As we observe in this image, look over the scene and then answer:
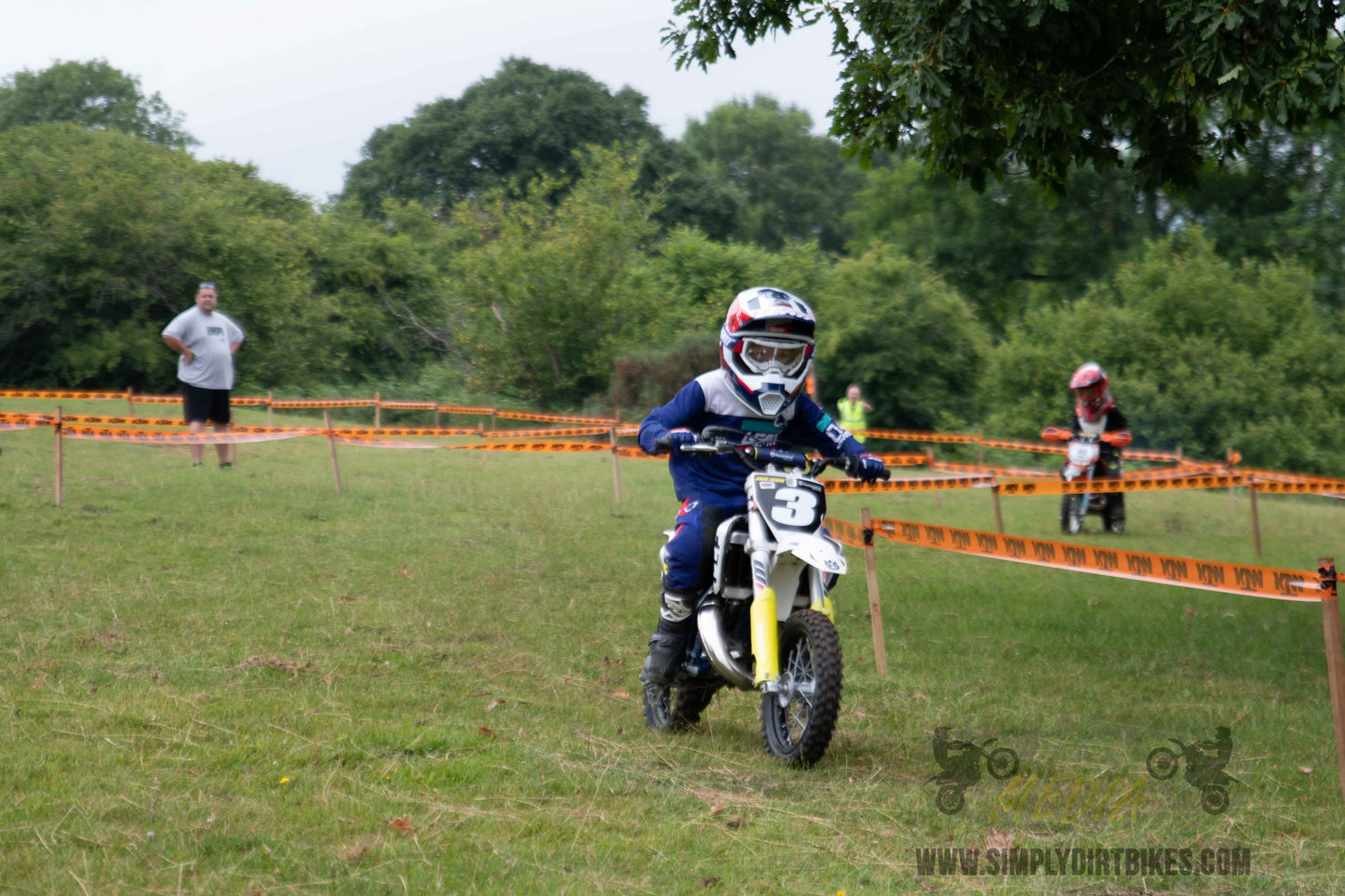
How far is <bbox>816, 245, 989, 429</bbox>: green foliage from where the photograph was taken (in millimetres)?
35812

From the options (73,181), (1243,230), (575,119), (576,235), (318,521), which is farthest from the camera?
(575,119)

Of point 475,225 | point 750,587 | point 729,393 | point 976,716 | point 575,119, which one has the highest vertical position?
point 575,119

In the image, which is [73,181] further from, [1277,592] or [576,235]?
[1277,592]

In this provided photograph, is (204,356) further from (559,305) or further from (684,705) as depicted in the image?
(559,305)

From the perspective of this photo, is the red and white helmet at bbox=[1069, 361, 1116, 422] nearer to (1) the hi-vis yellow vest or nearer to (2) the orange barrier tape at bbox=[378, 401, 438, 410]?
(1) the hi-vis yellow vest

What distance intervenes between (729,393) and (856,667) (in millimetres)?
2537

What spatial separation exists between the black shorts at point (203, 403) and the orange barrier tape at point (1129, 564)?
376 inches

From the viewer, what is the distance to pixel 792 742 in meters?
5.61

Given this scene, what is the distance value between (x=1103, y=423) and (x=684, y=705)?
1182cm

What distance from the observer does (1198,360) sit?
33.2 m

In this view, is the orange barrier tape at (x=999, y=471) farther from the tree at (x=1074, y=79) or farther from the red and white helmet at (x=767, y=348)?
the red and white helmet at (x=767, y=348)

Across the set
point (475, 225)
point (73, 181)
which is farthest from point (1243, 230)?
point (73, 181)

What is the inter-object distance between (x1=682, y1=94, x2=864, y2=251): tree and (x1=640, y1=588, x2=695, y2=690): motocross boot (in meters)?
69.4

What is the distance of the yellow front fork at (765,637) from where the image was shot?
5.54 meters
